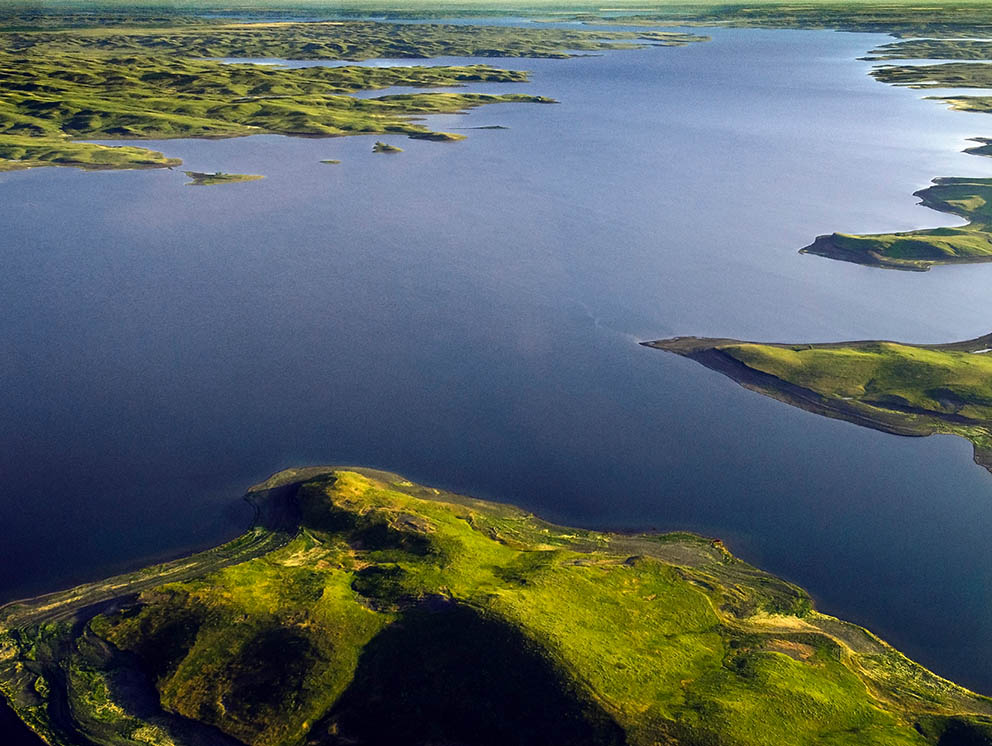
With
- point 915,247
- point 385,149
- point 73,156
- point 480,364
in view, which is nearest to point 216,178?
point 73,156

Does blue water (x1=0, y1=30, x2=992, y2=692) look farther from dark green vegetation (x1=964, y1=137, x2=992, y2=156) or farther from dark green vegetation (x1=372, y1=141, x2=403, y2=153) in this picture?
dark green vegetation (x1=372, y1=141, x2=403, y2=153)

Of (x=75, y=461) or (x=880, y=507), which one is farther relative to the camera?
(x=75, y=461)

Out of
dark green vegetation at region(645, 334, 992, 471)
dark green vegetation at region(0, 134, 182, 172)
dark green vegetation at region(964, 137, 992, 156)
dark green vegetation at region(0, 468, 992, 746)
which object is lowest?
dark green vegetation at region(0, 468, 992, 746)

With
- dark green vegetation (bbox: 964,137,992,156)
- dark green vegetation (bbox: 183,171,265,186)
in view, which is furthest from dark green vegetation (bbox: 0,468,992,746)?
dark green vegetation (bbox: 964,137,992,156)

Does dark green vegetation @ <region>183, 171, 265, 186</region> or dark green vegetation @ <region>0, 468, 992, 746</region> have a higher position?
dark green vegetation @ <region>183, 171, 265, 186</region>

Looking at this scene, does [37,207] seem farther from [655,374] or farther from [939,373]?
[939,373]

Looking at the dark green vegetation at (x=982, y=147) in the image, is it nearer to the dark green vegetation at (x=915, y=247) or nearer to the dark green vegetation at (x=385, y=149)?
the dark green vegetation at (x=915, y=247)

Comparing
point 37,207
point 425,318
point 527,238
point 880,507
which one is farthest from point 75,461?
point 37,207
